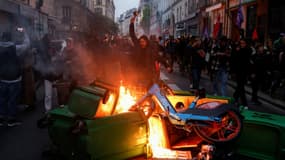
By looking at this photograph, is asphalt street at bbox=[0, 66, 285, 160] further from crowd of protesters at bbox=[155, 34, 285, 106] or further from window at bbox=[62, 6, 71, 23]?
window at bbox=[62, 6, 71, 23]

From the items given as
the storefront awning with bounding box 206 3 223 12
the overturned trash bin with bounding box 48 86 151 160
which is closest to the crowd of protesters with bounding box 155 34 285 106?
the overturned trash bin with bounding box 48 86 151 160

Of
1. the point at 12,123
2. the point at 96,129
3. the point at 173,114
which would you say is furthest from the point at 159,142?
the point at 12,123

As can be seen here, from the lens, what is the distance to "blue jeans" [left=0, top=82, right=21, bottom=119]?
293 inches

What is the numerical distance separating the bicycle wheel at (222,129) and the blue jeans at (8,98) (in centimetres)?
398

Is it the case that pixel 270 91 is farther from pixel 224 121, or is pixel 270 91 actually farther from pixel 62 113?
pixel 62 113

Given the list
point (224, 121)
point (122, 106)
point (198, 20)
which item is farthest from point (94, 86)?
point (198, 20)

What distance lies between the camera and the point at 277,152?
16.4ft

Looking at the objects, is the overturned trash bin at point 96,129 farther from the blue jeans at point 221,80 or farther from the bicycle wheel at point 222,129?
the blue jeans at point 221,80

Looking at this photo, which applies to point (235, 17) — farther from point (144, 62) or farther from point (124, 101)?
point (124, 101)

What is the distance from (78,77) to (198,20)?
31077mm

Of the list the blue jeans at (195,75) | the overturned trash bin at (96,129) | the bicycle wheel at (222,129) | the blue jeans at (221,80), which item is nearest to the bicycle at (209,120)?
the bicycle wheel at (222,129)

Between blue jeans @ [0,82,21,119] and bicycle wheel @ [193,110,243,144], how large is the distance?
13.0 feet

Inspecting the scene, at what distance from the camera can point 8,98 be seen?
24.7 feet

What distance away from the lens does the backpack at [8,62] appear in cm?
734
